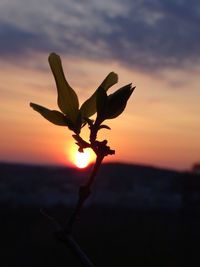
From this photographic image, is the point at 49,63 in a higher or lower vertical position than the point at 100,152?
higher

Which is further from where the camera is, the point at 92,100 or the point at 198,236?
the point at 198,236

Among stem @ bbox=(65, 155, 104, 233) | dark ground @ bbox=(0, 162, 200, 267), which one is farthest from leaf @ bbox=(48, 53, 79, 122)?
dark ground @ bbox=(0, 162, 200, 267)

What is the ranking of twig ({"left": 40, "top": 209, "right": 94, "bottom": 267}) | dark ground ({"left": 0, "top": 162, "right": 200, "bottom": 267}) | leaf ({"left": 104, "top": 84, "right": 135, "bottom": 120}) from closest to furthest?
twig ({"left": 40, "top": 209, "right": 94, "bottom": 267}) < leaf ({"left": 104, "top": 84, "right": 135, "bottom": 120}) < dark ground ({"left": 0, "top": 162, "right": 200, "bottom": 267})

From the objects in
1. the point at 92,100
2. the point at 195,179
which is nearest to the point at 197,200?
the point at 195,179

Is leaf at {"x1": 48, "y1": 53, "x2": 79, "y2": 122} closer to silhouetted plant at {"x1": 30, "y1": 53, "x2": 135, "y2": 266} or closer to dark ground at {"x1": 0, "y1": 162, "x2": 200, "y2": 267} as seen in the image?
silhouetted plant at {"x1": 30, "y1": 53, "x2": 135, "y2": 266}

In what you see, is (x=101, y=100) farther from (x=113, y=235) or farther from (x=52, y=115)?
(x=113, y=235)

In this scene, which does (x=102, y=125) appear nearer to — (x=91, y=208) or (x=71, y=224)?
(x=71, y=224)

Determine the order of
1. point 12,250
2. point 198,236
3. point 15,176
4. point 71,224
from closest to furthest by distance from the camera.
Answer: point 71,224
point 12,250
point 198,236
point 15,176

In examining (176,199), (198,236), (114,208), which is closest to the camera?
(198,236)
